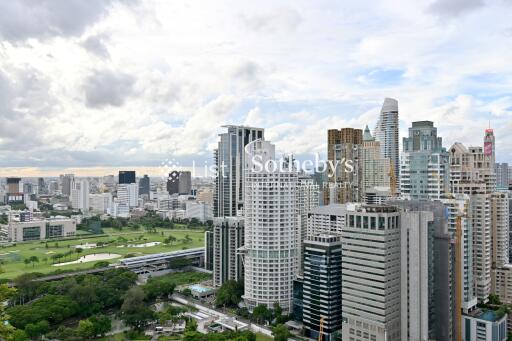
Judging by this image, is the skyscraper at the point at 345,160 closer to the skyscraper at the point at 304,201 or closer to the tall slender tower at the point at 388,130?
the tall slender tower at the point at 388,130

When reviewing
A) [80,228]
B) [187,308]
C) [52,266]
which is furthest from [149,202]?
[187,308]

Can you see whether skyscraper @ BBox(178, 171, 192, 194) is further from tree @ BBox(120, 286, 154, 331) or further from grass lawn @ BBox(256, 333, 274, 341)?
grass lawn @ BBox(256, 333, 274, 341)

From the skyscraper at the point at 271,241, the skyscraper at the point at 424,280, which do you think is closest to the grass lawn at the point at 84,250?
the skyscraper at the point at 271,241

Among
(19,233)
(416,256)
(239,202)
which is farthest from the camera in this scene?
(19,233)

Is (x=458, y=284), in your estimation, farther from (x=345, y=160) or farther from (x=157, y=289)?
(x=345, y=160)

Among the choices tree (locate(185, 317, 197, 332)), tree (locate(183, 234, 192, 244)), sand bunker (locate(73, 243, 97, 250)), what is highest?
tree (locate(183, 234, 192, 244))

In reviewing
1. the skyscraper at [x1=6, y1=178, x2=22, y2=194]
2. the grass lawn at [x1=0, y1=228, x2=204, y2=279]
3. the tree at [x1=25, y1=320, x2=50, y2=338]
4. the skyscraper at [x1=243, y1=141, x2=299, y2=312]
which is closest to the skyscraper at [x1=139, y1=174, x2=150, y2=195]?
the skyscraper at [x1=6, y1=178, x2=22, y2=194]

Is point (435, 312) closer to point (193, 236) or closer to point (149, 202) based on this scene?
point (193, 236)
